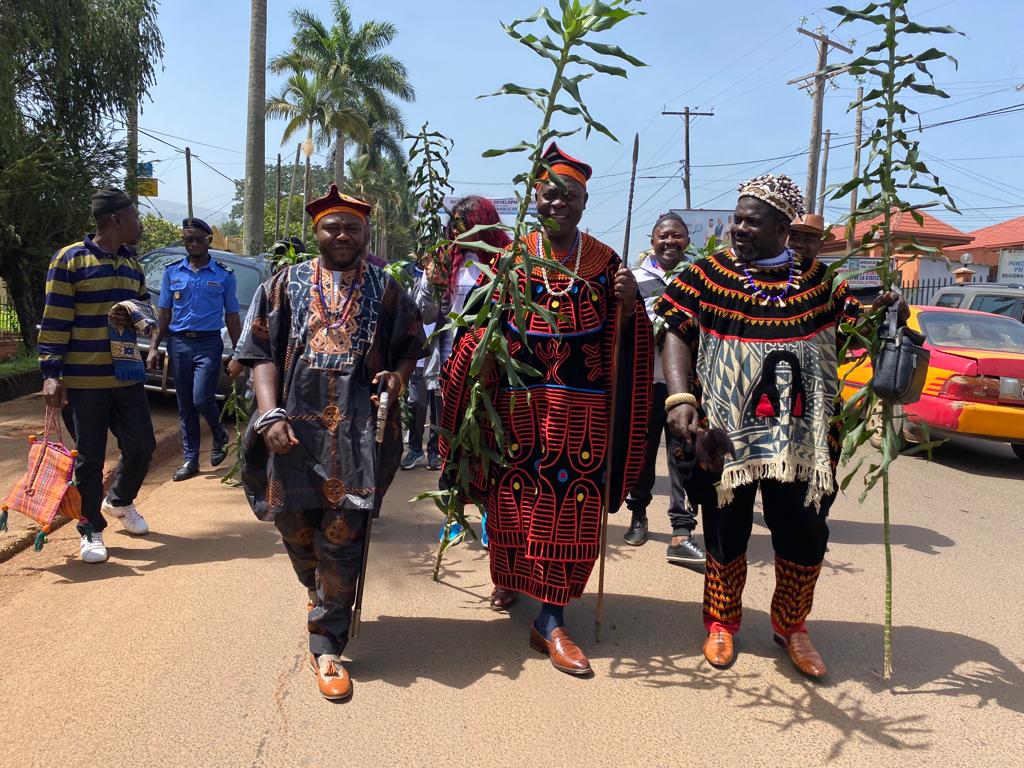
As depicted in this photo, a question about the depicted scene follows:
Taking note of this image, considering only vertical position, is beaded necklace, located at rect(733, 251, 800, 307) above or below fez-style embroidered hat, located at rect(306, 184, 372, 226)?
below

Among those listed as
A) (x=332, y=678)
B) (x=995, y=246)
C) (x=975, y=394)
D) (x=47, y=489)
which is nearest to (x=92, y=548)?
(x=47, y=489)

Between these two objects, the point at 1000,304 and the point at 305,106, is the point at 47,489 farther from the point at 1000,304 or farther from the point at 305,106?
the point at 305,106

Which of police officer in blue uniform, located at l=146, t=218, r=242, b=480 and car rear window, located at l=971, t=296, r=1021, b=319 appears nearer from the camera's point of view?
police officer in blue uniform, located at l=146, t=218, r=242, b=480

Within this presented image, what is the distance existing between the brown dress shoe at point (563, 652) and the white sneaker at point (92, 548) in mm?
2552

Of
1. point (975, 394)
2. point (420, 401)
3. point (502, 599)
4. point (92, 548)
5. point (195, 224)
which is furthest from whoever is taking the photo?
point (975, 394)

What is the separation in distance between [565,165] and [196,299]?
4.18m

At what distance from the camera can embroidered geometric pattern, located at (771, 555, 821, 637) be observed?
3.42 metres

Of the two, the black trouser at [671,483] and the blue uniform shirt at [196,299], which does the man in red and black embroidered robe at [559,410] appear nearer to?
the black trouser at [671,483]

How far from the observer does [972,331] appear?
28.2 ft

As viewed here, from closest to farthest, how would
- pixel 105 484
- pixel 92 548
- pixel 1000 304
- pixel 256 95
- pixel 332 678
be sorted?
pixel 332 678 < pixel 92 548 < pixel 105 484 < pixel 1000 304 < pixel 256 95

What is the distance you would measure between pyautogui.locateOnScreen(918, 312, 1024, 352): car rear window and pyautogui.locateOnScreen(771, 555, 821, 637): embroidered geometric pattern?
19.2 feet

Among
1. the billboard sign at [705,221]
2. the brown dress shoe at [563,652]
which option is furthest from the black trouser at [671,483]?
the billboard sign at [705,221]

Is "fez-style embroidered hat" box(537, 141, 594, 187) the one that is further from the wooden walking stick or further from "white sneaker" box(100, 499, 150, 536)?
"white sneaker" box(100, 499, 150, 536)

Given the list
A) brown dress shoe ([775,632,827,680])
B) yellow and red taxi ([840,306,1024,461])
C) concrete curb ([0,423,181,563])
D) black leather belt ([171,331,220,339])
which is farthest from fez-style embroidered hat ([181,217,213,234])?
yellow and red taxi ([840,306,1024,461])
